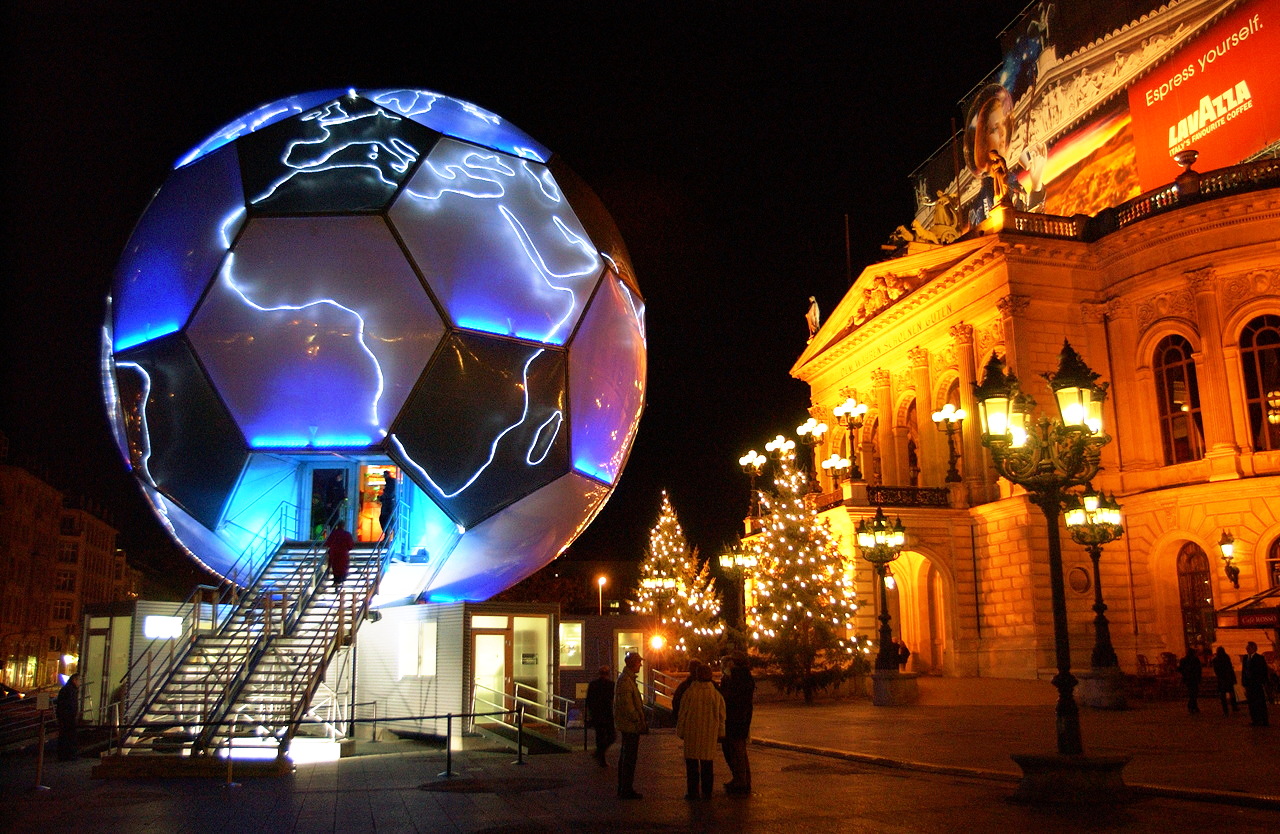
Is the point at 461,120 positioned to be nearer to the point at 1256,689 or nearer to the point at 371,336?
the point at 371,336

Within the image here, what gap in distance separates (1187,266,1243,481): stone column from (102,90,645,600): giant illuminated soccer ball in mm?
26180

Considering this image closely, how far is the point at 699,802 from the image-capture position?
9430mm

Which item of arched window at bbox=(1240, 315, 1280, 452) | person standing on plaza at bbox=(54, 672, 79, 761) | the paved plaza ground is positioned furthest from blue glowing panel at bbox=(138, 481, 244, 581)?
arched window at bbox=(1240, 315, 1280, 452)

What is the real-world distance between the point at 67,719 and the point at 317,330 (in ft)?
25.5

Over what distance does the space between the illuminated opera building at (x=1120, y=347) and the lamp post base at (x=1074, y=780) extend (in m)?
18.0

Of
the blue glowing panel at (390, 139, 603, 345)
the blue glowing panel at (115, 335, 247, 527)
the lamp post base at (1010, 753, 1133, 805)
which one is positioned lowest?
the lamp post base at (1010, 753, 1133, 805)

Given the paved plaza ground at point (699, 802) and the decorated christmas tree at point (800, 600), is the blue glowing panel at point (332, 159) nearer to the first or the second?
the paved plaza ground at point (699, 802)

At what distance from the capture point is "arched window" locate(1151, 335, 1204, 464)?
3406 centimetres

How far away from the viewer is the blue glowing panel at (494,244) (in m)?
11.8

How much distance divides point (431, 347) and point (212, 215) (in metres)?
3.03

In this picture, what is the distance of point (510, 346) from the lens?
11930 mm

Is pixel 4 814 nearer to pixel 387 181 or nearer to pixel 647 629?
pixel 387 181

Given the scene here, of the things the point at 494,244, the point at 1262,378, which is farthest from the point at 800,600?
the point at 494,244

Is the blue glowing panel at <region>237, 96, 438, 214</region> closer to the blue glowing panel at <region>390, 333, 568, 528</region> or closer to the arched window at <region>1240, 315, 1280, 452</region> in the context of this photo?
the blue glowing panel at <region>390, 333, 568, 528</region>
